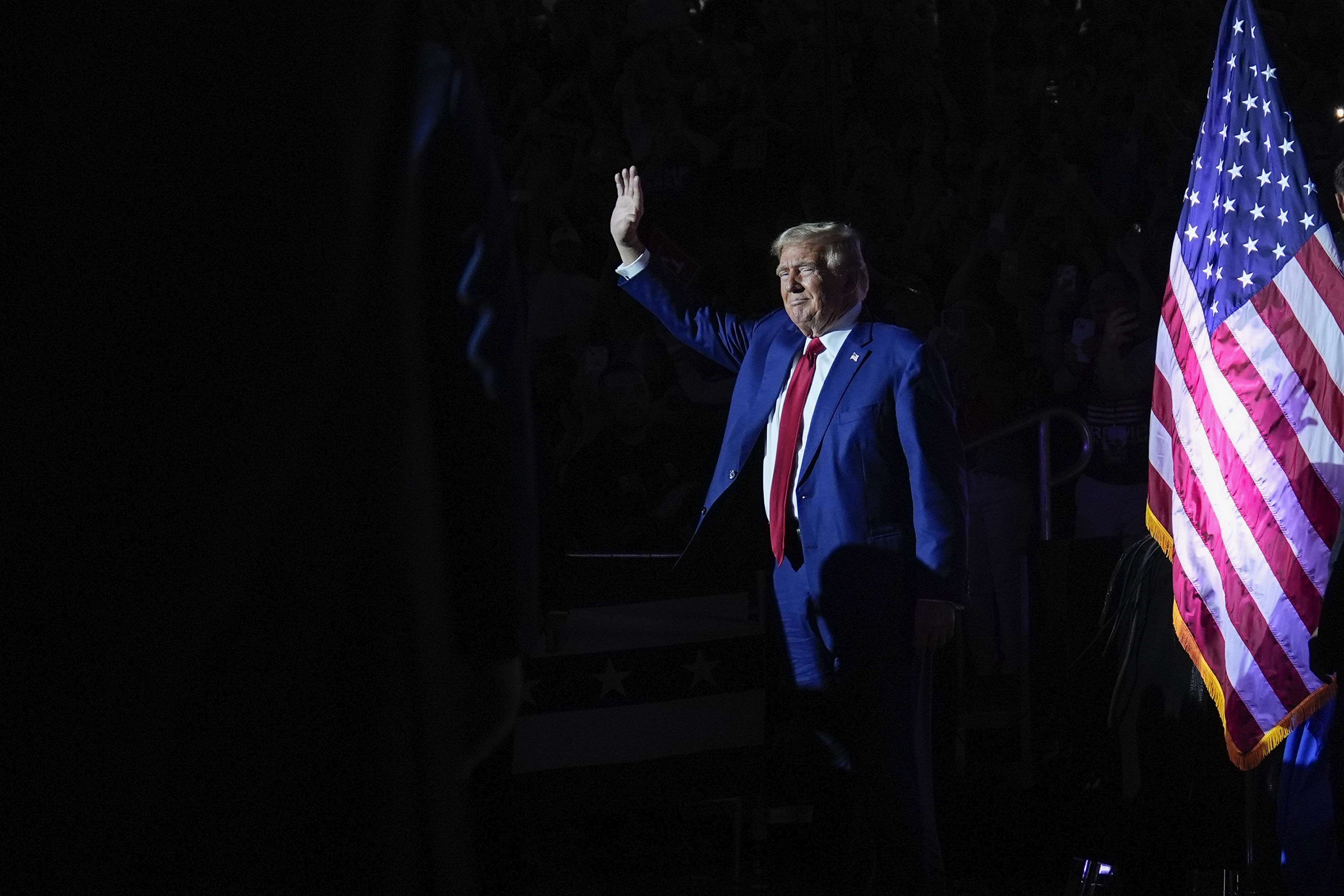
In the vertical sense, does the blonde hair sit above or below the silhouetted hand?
above

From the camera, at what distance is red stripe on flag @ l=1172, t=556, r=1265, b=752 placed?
11.0 ft

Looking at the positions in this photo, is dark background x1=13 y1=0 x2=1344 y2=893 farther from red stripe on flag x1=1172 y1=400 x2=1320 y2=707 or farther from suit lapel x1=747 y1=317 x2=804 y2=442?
red stripe on flag x1=1172 y1=400 x2=1320 y2=707

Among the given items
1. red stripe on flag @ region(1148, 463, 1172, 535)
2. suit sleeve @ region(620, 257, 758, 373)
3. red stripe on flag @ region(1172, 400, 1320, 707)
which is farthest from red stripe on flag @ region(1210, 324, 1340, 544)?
suit sleeve @ region(620, 257, 758, 373)

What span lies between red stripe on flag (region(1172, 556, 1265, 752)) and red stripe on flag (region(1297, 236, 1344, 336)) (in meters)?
0.81

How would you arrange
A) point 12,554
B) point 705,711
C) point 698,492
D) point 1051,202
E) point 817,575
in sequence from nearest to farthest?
1. point 12,554
2. point 817,575
3. point 705,711
4. point 698,492
5. point 1051,202

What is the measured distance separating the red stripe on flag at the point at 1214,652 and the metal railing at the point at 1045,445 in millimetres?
958

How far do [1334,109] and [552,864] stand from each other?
5.63 meters

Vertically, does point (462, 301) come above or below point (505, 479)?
above

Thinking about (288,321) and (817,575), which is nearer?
(288,321)

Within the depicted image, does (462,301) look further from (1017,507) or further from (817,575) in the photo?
(1017,507)

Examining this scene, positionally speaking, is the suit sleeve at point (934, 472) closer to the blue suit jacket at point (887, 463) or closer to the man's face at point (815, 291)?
the blue suit jacket at point (887, 463)

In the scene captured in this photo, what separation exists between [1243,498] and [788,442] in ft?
4.06

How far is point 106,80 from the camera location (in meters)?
0.97

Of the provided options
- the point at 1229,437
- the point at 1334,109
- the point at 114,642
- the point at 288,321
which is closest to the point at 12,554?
the point at 114,642
